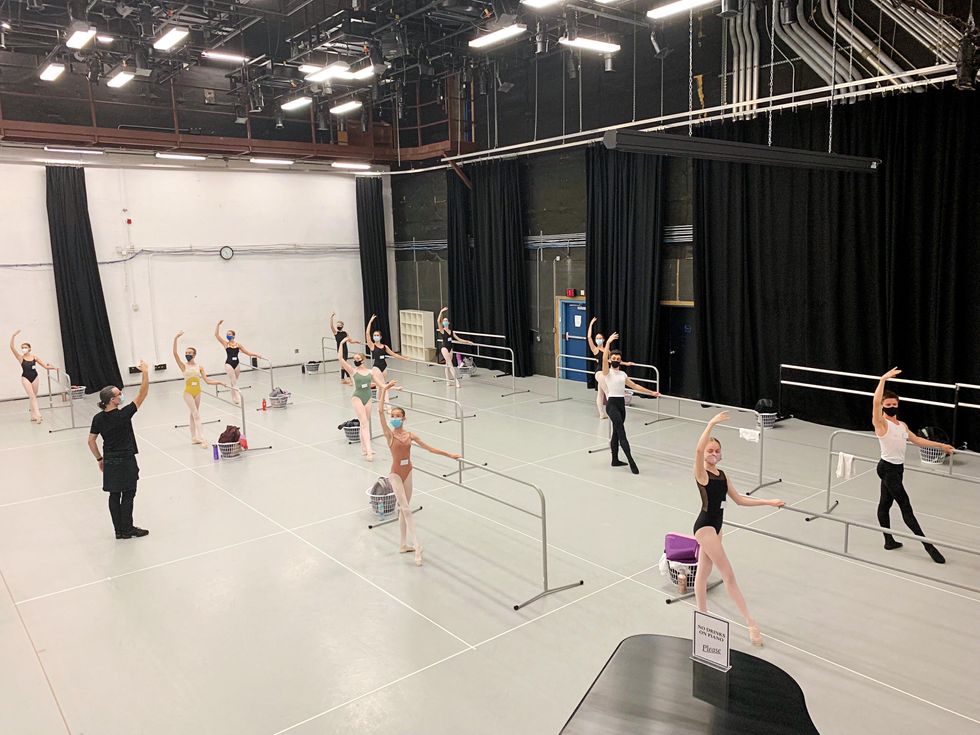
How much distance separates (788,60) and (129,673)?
13.6m

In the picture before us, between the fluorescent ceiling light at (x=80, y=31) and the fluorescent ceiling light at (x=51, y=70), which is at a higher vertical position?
the fluorescent ceiling light at (x=51, y=70)

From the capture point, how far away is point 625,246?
1648 cm

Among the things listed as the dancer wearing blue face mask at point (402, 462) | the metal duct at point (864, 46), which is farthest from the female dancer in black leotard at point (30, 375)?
the metal duct at point (864, 46)

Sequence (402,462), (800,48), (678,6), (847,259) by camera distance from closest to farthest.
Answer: (402,462)
(678,6)
(800,48)
(847,259)

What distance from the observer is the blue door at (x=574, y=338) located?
18281 millimetres

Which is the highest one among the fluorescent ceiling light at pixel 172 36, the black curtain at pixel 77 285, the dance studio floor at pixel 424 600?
the fluorescent ceiling light at pixel 172 36

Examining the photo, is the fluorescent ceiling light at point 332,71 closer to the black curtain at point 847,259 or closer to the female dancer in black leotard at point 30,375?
the black curtain at point 847,259

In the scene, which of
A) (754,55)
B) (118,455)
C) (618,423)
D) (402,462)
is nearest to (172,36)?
(118,455)

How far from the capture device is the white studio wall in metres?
18.1

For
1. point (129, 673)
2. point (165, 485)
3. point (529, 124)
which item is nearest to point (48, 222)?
point (165, 485)

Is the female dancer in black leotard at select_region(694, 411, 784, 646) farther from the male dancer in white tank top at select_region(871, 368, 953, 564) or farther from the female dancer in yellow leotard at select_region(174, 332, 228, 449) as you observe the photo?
the female dancer in yellow leotard at select_region(174, 332, 228, 449)

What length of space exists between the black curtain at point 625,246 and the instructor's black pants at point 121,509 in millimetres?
11131

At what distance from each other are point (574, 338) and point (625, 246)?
3.08 meters

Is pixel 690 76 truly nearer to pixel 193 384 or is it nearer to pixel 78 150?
pixel 193 384
